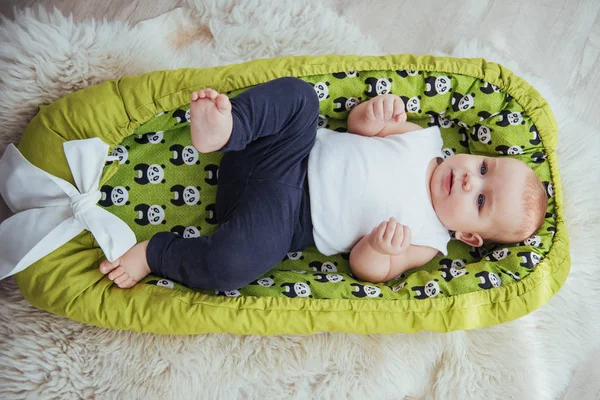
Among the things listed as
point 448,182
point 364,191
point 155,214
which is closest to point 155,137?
point 155,214

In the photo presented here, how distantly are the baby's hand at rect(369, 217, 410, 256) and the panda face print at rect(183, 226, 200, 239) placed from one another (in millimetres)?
469

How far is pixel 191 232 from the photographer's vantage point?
1.32 m

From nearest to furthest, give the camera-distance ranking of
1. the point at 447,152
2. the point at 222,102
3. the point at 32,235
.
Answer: the point at 222,102 → the point at 32,235 → the point at 447,152

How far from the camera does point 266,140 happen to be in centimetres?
122

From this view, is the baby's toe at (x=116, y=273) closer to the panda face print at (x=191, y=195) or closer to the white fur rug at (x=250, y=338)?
the white fur rug at (x=250, y=338)

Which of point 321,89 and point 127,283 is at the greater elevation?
point 321,89

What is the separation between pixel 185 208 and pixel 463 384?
83 cm

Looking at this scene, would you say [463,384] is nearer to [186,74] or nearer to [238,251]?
[238,251]

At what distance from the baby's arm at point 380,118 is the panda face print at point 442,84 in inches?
4.4

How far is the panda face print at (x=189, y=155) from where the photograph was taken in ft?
4.38

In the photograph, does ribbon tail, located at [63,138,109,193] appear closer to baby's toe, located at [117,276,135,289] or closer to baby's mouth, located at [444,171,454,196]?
baby's toe, located at [117,276,135,289]

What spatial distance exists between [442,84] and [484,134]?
0.60 feet

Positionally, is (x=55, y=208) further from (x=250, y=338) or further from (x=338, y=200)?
(x=338, y=200)

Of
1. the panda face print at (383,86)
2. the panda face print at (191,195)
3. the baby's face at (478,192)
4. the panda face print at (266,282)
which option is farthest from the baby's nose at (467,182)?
the panda face print at (191,195)
